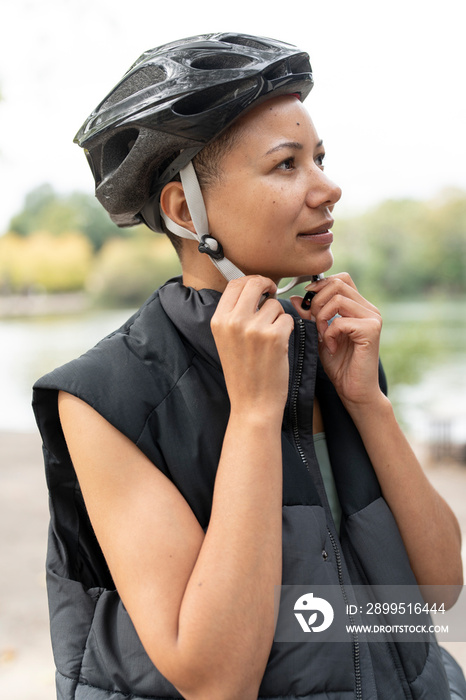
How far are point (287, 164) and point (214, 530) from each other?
906 mm

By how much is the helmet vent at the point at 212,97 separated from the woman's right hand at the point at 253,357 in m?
0.53

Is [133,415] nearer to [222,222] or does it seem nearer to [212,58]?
[222,222]

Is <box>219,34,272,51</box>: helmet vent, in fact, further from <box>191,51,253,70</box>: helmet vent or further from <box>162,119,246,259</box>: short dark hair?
<box>162,119,246,259</box>: short dark hair

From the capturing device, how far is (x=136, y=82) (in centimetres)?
176

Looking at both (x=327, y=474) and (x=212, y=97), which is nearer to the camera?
(x=212, y=97)

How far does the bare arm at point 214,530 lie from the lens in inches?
51.1

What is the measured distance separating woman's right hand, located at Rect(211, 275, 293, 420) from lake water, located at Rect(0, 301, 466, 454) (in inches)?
273

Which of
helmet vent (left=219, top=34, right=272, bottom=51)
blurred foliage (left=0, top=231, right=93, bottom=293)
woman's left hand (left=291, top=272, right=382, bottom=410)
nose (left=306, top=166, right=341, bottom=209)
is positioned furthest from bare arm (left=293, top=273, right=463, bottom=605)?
blurred foliage (left=0, top=231, right=93, bottom=293)

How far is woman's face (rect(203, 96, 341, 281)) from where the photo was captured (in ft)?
5.29

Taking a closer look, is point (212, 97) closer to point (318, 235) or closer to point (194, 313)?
point (318, 235)

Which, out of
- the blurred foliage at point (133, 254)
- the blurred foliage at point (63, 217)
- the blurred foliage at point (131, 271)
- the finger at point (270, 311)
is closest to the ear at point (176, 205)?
the finger at point (270, 311)

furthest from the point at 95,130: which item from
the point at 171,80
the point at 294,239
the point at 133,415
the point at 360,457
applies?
the point at 360,457

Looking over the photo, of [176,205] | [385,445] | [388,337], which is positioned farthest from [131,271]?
[385,445]

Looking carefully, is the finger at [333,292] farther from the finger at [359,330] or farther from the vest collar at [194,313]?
the vest collar at [194,313]
